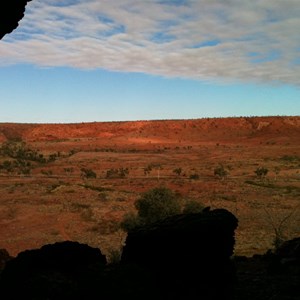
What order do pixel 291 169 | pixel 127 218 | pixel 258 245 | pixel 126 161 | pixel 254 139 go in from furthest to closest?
pixel 254 139
pixel 126 161
pixel 291 169
pixel 127 218
pixel 258 245

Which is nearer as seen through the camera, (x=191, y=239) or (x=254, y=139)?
(x=191, y=239)

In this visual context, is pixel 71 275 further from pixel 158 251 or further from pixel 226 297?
pixel 226 297

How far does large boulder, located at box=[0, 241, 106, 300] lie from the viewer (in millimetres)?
6605

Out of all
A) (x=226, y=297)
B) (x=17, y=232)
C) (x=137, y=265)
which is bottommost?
(x=17, y=232)

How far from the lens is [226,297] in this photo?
8.09 metres

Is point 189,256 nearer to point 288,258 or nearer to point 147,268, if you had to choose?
point 147,268

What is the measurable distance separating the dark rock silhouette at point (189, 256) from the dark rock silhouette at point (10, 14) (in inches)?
209

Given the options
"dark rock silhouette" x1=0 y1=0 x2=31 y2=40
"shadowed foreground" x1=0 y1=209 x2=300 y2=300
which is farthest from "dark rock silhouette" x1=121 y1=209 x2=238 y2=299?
"dark rock silhouette" x1=0 y1=0 x2=31 y2=40

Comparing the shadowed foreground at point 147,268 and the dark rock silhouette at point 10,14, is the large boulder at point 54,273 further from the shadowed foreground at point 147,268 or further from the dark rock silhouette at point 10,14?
the dark rock silhouette at point 10,14

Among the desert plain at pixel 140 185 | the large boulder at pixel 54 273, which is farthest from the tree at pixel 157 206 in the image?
the large boulder at pixel 54 273

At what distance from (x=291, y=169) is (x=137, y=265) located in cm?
5457

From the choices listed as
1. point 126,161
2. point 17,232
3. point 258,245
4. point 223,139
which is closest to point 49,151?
point 126,161

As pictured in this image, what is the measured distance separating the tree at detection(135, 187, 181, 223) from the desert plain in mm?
1649

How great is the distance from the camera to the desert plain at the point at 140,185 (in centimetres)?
2311
